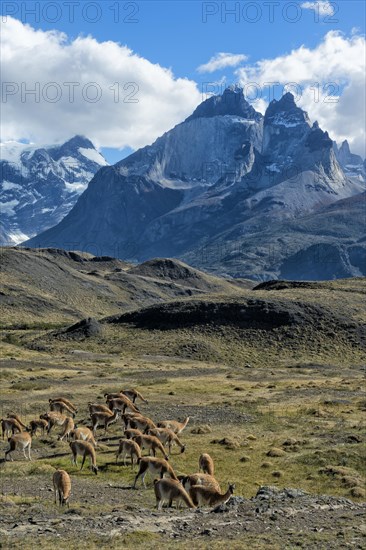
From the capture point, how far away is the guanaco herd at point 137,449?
20891mm

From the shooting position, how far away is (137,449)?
90.6 feet

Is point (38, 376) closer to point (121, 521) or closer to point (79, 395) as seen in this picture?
point (79, 395)

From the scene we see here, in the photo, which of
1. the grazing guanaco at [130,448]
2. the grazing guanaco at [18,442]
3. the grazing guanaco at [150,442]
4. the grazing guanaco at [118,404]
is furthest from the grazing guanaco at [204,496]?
the grazing guanaco at [118,404]

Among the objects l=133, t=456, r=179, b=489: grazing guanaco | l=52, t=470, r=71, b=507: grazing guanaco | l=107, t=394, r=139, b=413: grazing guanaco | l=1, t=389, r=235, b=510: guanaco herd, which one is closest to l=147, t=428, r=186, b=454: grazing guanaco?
l=1, t=389, r=235, b=510: guanaco herd

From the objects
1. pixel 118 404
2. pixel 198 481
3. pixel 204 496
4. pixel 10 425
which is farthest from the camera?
pixel 118 404

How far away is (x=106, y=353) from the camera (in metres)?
90.0

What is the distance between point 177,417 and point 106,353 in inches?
1954

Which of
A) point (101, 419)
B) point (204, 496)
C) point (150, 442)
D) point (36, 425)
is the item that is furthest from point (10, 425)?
point (204, 496)

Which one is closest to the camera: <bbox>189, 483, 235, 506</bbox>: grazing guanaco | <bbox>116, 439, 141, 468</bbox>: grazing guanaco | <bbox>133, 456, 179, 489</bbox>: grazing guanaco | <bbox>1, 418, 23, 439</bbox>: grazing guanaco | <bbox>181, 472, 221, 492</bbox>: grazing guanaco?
<bbox>189, 483, 235, 506</bbox>: grazing guanaco

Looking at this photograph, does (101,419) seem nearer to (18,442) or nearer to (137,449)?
(18,442)

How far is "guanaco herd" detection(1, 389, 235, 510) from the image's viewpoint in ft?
68.5

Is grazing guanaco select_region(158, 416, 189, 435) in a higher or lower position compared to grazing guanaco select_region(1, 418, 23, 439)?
A: lower

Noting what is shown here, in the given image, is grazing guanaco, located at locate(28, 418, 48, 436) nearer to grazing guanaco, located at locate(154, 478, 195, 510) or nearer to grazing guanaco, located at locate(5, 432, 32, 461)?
grazing guanaco, located at locate(5, 432, 32, 461)

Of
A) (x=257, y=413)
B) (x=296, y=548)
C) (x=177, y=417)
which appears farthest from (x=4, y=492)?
(x=257, y=413)
